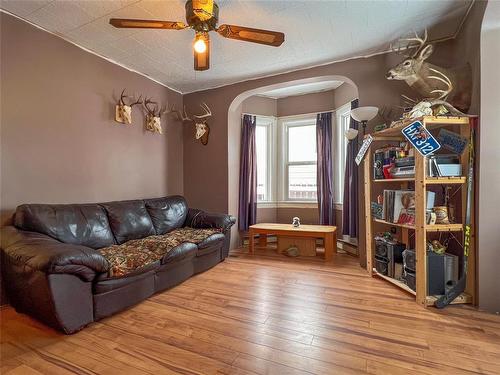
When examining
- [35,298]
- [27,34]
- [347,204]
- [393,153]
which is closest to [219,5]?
[27,34]

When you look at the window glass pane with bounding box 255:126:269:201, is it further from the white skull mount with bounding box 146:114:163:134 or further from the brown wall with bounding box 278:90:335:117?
the white skull mount with bounding box 146:114:163:134

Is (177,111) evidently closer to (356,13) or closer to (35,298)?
(356,13)

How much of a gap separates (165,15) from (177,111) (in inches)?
80.9

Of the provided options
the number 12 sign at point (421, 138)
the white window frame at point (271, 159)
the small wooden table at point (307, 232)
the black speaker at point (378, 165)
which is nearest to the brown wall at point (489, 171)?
the number 12 sign at point (421, 138)

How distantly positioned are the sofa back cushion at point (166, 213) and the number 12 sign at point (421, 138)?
2938 millimetres

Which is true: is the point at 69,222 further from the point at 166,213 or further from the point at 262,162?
the point at 262,162

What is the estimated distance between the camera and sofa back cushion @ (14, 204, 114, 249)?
7.47 feet

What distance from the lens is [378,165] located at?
294cm

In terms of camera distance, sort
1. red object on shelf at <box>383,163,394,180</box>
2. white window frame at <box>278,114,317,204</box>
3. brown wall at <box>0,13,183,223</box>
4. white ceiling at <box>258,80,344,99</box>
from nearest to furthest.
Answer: brown wall at <box>0,13,183,223</box> → red object on shelf at <box>383,163,394,180</box> → white ceiling at <box>258,80,344,99</box> → white window frame at <box>278,114,317,204</box>

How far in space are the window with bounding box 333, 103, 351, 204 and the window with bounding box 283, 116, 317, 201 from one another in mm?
416

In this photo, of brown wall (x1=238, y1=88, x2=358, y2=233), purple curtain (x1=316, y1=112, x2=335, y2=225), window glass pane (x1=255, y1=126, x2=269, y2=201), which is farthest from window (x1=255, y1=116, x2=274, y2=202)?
purple curtain (x1=316, y1=112, x2=335, y2=225)

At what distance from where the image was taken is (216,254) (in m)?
3.52

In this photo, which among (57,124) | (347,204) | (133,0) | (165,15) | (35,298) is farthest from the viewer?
(347,204)

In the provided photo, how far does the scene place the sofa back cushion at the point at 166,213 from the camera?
3453mm
